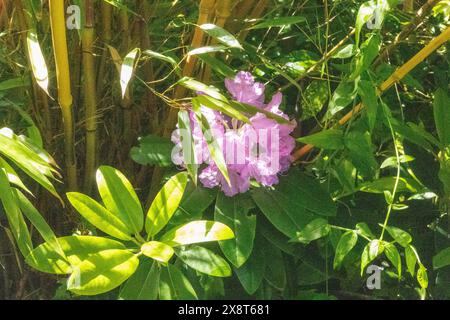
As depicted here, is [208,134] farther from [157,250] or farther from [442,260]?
[442,260]

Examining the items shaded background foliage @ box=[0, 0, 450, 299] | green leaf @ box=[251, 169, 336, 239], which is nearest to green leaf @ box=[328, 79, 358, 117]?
shaded background foliage @ box=[0, 0, 450, 299]

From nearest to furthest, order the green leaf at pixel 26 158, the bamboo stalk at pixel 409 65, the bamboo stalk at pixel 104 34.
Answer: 1. the green leaf at pixel 26 158
2. the bamboo stalk at pixel 409 65
3. the bamboo stalk at pixel 104 34

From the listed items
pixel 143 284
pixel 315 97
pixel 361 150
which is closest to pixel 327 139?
pixel 361 150

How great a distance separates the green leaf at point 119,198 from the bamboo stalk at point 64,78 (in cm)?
11

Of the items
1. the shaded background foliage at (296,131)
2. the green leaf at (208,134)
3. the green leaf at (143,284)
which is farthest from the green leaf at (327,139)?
the green leaf at (143,284)

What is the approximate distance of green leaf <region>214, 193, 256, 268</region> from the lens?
2.54 ft

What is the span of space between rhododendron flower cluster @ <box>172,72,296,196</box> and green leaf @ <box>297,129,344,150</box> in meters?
0.03

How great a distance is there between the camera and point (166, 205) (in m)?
0.76

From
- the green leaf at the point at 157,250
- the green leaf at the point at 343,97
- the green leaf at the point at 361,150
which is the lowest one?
the green leaf at the point at 157,250

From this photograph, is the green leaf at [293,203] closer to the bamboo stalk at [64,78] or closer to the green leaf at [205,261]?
the green leaf at [205,261]

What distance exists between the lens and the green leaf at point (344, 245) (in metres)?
0.76

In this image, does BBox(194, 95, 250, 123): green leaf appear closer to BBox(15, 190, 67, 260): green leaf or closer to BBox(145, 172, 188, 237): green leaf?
BBox(145, 172, 188, 237): green leaf

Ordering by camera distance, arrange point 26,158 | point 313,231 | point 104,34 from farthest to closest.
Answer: point 104,34 → point 313,231 → point 26,158

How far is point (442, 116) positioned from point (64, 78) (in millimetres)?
445
